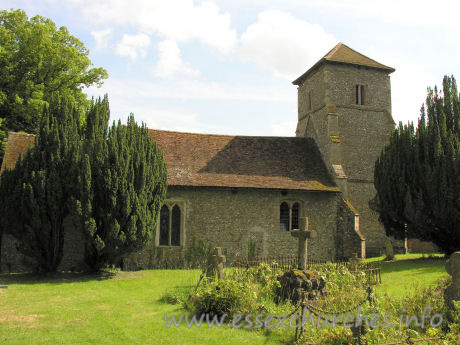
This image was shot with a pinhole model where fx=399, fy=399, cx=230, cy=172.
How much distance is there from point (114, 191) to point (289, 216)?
8432 millimetres

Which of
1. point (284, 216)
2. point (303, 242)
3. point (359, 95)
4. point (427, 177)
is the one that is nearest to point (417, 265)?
point (427, 177)

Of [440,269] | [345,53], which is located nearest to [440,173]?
[440,269]

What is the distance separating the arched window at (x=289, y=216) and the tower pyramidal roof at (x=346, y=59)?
9.18 metres

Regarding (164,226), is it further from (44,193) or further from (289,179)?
(289,179)

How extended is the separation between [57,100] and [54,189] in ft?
11.3

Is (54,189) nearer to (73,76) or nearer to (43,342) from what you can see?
(43,342)

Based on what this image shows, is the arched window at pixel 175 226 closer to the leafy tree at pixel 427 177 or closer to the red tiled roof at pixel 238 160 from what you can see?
the red tiled roof at pixel 238 160

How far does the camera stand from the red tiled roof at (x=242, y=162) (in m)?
18.2

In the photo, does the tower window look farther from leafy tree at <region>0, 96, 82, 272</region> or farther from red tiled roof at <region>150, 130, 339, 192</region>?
leafy tree at <region>0, 96, 82, 272</region>

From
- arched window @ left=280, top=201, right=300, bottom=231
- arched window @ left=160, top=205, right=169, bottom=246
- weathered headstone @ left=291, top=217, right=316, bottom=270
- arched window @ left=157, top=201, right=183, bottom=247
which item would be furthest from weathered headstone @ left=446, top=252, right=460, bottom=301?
arched window @ left=160, top=205, right=169, bottom=246

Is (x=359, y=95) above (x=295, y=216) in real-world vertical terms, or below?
above

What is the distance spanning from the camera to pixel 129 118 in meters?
15.9

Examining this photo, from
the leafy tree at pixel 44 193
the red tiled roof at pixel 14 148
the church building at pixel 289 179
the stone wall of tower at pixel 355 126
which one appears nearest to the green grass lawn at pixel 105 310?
the leafy tree at pixel 44 193

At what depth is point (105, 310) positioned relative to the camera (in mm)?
9352
